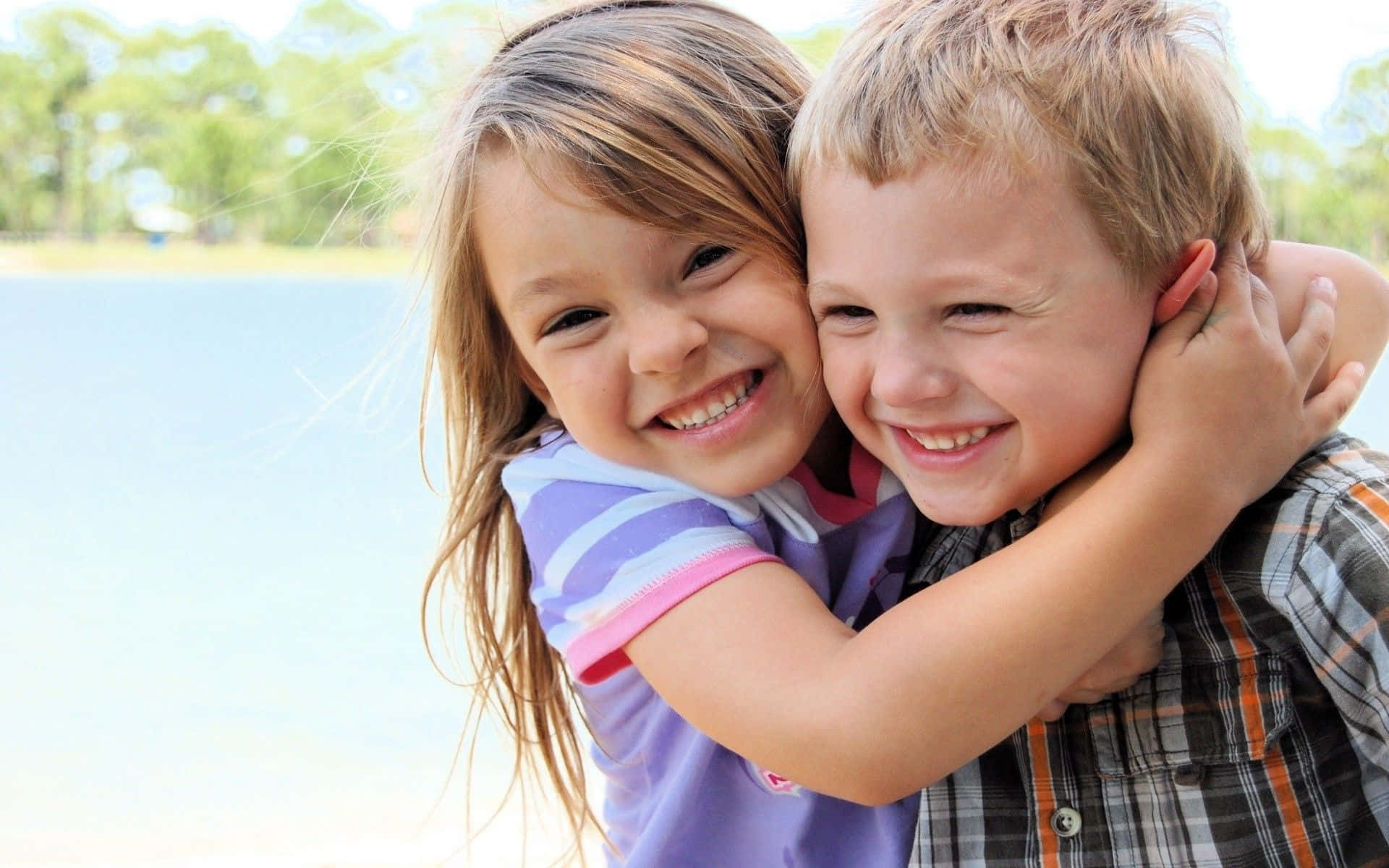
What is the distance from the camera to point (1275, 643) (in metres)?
1.03

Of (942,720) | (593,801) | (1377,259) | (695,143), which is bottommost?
(1377,259)

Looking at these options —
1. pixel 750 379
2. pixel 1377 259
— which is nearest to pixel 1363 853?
pixel 750 379

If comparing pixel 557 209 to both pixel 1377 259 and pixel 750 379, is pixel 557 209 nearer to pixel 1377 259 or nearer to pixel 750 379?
pixel 750 379

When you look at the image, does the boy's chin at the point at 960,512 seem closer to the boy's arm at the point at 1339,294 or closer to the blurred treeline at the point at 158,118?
the boy's arm at the point at 1339,294

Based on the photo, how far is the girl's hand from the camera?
0.96 metres

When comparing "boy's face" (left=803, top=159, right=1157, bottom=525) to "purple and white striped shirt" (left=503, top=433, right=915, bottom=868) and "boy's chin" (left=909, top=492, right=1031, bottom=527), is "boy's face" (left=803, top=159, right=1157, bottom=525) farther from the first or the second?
"purple and white striped shirt" (left=503, top=433, right=915, bottom=868)

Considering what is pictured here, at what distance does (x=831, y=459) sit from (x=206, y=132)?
1829 cm

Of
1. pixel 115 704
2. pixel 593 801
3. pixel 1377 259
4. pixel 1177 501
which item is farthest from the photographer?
pixel 1377 259

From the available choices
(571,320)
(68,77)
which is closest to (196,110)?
(68,77)

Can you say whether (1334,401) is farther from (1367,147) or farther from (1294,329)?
(1367,147)

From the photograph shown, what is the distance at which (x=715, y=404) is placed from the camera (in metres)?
1.17

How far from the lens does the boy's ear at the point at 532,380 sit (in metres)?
1.33

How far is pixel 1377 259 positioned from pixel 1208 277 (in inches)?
469

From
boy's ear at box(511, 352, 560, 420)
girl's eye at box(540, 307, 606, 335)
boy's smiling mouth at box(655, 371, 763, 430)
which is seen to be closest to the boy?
boy's smiling mouth at box(655, 371, 763, 430)
